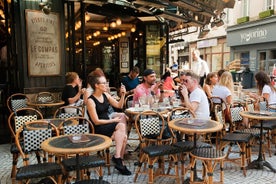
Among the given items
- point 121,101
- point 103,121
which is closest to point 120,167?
point 103,121

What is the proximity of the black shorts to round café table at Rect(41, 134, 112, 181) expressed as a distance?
0.80m

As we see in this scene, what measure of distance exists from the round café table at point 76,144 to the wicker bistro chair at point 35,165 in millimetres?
272

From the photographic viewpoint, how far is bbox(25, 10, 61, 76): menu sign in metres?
A: 6.22

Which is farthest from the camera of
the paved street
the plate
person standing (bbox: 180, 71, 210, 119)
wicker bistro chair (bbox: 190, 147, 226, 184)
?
person standing (bbox: 180, 71, 210, 119)

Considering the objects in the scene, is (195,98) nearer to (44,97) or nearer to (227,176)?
(227,176)

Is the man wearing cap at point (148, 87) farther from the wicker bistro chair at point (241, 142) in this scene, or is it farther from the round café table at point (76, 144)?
the round café table at point (76, 144)

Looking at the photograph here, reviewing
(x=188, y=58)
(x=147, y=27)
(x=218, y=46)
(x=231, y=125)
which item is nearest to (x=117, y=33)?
(x=147, y=27)

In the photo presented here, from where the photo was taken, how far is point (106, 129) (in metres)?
4.12

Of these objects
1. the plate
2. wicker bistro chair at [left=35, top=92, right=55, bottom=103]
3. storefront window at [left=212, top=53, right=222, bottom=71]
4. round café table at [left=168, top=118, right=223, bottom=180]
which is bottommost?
the plate

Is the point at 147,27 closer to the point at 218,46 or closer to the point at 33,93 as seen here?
the point at 33,93

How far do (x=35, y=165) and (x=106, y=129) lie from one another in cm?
120

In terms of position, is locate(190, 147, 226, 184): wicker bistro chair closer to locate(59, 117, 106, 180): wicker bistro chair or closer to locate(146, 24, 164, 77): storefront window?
locate(59, 117, 106, 180): wicker bistro chair

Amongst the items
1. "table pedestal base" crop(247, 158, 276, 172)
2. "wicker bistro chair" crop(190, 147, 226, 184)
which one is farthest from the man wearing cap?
"table pedestal base" crop(247, 158, 276, 172)

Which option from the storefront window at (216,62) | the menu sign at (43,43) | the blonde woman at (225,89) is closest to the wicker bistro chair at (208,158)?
the blonde woman at (225,89)
